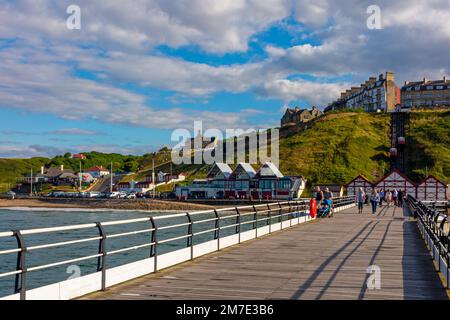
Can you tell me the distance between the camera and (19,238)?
7.54 m

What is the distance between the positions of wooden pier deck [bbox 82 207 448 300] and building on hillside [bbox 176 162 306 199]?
79.5 m

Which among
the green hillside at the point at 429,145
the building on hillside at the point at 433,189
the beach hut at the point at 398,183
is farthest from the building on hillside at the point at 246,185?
the green hillside at the point at 429,145

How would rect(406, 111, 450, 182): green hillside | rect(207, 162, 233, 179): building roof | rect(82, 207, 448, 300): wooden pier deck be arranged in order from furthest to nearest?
rect(406, 111, 450, 182): green hillside
rect(207, 162, 233, 179): building roof
rect(82, 207, 448, 300): wooden pier deck

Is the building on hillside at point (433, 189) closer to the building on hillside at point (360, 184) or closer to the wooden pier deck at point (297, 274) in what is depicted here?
the building on hillside at point (360, 184)

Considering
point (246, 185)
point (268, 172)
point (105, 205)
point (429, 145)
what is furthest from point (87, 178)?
point (429, 145)

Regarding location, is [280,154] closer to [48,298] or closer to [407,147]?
[407,147]

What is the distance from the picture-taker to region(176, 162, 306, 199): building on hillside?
98.3 meters

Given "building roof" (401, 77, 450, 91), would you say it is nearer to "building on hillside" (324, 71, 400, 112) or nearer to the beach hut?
"building on hillside" (324, 71, 400, 112)

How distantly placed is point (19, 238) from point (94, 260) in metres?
23.4

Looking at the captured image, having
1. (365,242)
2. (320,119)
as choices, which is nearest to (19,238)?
(365,242)

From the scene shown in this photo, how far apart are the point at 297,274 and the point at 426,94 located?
184226 mm

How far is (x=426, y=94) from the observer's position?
182 metres

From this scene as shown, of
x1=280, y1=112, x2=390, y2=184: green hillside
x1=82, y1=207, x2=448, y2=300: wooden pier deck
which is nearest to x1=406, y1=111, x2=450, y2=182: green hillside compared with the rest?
x1=280, y1=112, x2=390, y2=184: green hillside

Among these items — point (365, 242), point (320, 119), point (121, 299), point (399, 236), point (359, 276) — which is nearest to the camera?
point (121, 299)
